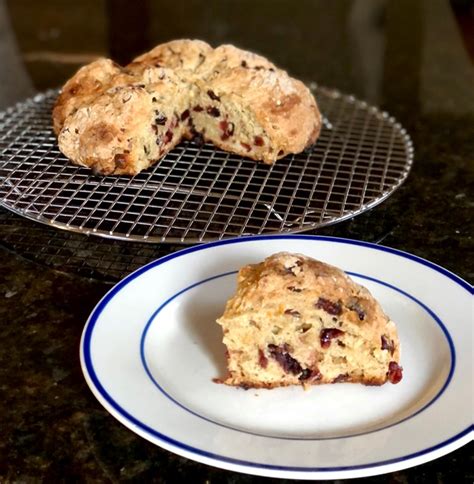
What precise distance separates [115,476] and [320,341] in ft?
0.97

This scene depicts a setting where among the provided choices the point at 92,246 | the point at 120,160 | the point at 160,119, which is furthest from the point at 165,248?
the point at 160,119

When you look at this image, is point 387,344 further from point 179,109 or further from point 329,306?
point 179,109

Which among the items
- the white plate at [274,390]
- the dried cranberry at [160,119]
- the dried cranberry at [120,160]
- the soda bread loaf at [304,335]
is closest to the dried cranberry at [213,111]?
the dried cranberry at [160,119]

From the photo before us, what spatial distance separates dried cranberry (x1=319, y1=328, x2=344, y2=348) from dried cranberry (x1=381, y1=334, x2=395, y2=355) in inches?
2.2

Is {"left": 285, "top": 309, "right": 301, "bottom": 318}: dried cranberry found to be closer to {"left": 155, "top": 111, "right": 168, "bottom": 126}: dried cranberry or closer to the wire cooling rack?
the wire cooling rack

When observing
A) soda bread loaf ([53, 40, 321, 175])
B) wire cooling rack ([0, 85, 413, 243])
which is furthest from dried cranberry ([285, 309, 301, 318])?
soda bread loaf ([53, 40, 321, 175])

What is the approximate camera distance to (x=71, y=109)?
1.66m

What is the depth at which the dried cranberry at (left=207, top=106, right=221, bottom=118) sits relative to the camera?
5.70ft

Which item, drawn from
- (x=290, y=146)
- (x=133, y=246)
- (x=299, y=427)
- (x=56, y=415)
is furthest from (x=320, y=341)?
(x=290, y=146)

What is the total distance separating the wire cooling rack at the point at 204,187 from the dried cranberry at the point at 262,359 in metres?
0.35

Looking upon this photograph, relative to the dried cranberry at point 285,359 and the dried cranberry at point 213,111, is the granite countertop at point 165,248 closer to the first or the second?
the dried cranberry at point 285,359

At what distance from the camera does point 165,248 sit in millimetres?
1367

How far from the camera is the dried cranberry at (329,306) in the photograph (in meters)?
0.99

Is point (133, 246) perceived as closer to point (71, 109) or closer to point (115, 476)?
point (71, 109)
